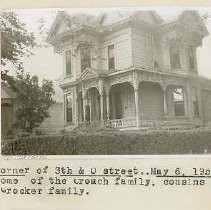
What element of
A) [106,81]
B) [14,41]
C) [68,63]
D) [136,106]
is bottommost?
[136,106]

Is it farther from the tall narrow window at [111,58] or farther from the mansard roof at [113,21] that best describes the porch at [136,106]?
the mansard roof at [113,21]

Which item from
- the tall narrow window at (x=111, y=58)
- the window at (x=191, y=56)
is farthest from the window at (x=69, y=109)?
the window at (x=191, y=56)

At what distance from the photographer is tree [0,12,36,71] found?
6.96 ft

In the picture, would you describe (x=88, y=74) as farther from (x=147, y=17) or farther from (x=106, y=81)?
(x=147, y=17)

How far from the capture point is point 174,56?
210 cm

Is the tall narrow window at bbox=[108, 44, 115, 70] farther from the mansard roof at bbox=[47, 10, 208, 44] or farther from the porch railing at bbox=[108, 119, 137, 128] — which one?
the porch railing at bbox=[108, 119, 137, 128]

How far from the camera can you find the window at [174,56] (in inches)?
82.1

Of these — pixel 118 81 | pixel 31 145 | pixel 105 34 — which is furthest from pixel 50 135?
pixel 105 34

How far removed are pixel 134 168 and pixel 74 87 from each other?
1.71ft

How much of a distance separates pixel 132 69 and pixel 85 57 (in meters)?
0.26

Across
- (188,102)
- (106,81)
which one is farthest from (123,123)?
(188,102)

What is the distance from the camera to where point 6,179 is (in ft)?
6.68

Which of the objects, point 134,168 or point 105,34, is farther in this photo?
point 105,34

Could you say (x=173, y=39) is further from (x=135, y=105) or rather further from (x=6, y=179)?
(x=6, y=179)
